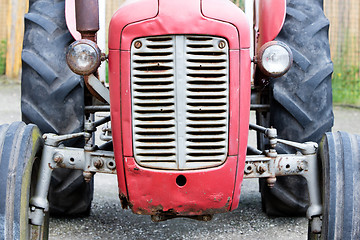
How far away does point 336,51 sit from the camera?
1047 cm

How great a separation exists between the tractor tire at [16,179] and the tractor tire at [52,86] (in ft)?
Answer: 2.17

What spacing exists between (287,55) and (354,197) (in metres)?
0.72

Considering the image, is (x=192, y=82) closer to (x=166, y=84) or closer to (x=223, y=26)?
(x=166, y=84)

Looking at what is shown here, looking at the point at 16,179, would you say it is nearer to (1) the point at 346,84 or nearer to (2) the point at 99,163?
(2) the point at 99,163

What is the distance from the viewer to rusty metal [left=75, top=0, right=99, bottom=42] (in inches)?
114

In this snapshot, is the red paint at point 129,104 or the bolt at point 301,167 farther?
the bolt at point 301,167

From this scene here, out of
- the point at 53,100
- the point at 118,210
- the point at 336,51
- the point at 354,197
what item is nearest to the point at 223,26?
the point at 354,197

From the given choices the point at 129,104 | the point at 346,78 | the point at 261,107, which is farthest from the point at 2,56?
the point at 129,104

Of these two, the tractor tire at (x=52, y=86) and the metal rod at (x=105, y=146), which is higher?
the tractor tire at (x=52, y=86)

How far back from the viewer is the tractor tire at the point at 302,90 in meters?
3.69

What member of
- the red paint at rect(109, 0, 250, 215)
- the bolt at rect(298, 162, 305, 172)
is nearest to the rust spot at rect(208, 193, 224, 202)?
the red paint at rect(109, 0, 250, 215)

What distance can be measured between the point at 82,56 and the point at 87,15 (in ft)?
0.75

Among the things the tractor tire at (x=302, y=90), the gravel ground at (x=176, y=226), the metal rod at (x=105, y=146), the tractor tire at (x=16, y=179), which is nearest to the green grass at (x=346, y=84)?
the gravel ground at (x=176, y=226)

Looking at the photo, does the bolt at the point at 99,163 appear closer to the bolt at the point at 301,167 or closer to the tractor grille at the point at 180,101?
the tractor grille at the point at 180,101
